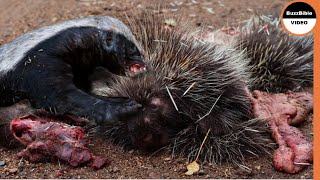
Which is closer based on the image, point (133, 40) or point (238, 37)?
point (133, 40)

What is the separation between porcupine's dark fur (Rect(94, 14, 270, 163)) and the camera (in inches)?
119

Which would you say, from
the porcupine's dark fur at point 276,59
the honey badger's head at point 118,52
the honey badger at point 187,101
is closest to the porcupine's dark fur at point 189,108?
the honey badger at point 187,101

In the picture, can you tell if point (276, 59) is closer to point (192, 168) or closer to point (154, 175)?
point (192, 168)

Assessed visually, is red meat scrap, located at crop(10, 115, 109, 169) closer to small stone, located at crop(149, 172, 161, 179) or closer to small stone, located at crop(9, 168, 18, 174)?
small stone, located at crop(9, 168, 18, 174)

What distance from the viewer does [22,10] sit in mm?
4910

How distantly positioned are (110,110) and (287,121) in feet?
3.52

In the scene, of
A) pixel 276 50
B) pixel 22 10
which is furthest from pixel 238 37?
pixel 22 10

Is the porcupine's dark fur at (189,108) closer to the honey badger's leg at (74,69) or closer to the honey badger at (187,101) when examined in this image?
the honey badger at (187,101)

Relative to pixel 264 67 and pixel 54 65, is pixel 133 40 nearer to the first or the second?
pixel 54 65

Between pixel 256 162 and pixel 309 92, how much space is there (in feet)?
3.22

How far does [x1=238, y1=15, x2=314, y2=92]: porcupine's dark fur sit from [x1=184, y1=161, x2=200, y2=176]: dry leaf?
33.3 inches

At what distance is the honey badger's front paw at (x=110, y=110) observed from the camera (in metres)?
2.96

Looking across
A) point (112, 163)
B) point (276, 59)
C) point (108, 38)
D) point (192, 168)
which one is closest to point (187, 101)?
point (192, 168)

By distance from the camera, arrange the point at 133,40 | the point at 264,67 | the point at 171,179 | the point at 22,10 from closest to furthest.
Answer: the point at 171,179
the point at 133,40
the point at 264,67
the point at 22,10
